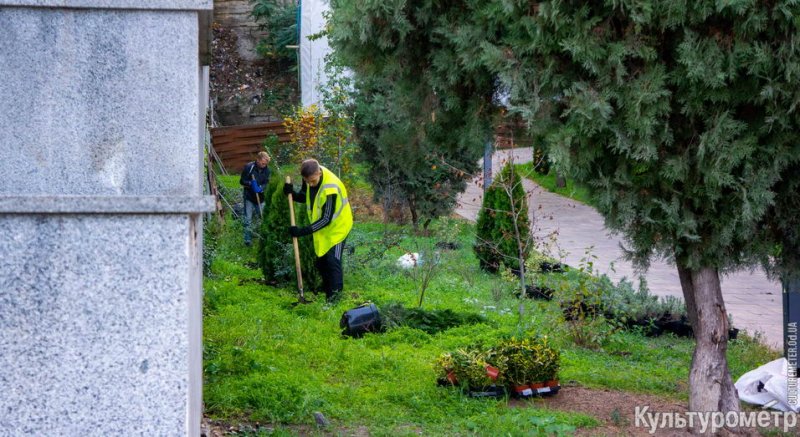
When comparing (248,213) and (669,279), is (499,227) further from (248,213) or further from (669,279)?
(248,213)

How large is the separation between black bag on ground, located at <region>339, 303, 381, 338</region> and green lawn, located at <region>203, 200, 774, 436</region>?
144 millimetres

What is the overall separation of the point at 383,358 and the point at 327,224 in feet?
9.17

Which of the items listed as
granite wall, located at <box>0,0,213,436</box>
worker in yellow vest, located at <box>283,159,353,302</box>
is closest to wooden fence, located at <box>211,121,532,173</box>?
worker in yellow vest, located at <box>283,159,353,302</box>

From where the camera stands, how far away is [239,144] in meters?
21.5

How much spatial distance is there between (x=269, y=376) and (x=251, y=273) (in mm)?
5175

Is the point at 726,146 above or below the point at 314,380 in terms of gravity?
above

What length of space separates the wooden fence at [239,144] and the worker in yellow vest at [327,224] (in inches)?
470

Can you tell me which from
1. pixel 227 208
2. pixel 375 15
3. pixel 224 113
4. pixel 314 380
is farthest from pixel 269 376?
pixel 224 113

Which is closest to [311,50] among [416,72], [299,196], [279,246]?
[299,196]

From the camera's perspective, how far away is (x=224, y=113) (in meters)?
24.9

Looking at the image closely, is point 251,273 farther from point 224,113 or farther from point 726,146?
point 224,113

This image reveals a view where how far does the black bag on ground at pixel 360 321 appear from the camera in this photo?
7.76 m

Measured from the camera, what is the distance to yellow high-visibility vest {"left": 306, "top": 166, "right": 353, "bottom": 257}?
941 centimetres

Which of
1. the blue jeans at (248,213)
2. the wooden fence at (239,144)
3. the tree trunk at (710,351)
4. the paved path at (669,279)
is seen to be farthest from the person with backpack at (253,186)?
the tree trunk at (710,351)
